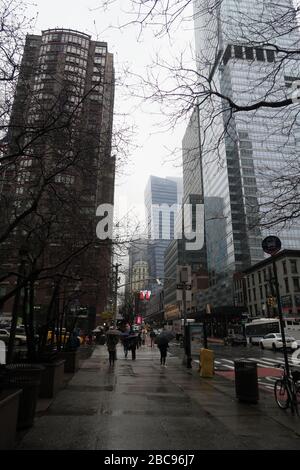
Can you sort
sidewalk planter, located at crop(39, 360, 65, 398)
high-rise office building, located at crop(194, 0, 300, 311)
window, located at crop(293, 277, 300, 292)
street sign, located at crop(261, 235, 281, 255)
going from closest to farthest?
1. high-rise office building, located at crop(194, 0, 300, 311)
2. sidewalk planter, located at crop(39, 360, 65, 398)
3. street sign, located at crop(261, 235, 281, 255)
4. window, located at crop(293, 277, 300, 292)

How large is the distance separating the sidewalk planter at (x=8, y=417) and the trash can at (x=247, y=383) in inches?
248

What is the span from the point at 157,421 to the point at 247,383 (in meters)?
3.46

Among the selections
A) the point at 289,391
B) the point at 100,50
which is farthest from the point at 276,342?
the point at 100,50

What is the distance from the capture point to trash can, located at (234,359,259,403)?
950cm

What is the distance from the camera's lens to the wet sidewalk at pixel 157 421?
5.81 m

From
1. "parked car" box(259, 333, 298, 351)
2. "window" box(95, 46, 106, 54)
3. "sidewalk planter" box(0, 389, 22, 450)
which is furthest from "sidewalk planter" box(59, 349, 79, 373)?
"parked car" box(259, 333, 298, 351)

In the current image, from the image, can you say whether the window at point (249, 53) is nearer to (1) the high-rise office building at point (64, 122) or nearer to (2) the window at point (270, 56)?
(2) the window at point (270, 56)

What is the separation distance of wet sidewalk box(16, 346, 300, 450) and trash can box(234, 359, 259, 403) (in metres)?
0.22

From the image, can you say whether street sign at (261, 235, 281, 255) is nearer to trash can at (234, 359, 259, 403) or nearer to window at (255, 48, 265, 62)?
trash can at (234, 359, 259, 403)

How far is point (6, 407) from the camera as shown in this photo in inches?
190

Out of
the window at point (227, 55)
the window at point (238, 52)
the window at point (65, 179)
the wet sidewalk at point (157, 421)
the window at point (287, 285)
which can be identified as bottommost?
the wet sidewalk at point (157, 421)

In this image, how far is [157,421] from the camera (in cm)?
723

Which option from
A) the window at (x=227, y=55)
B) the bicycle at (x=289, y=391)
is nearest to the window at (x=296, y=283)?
the bicycle at (x=289, y=391)
